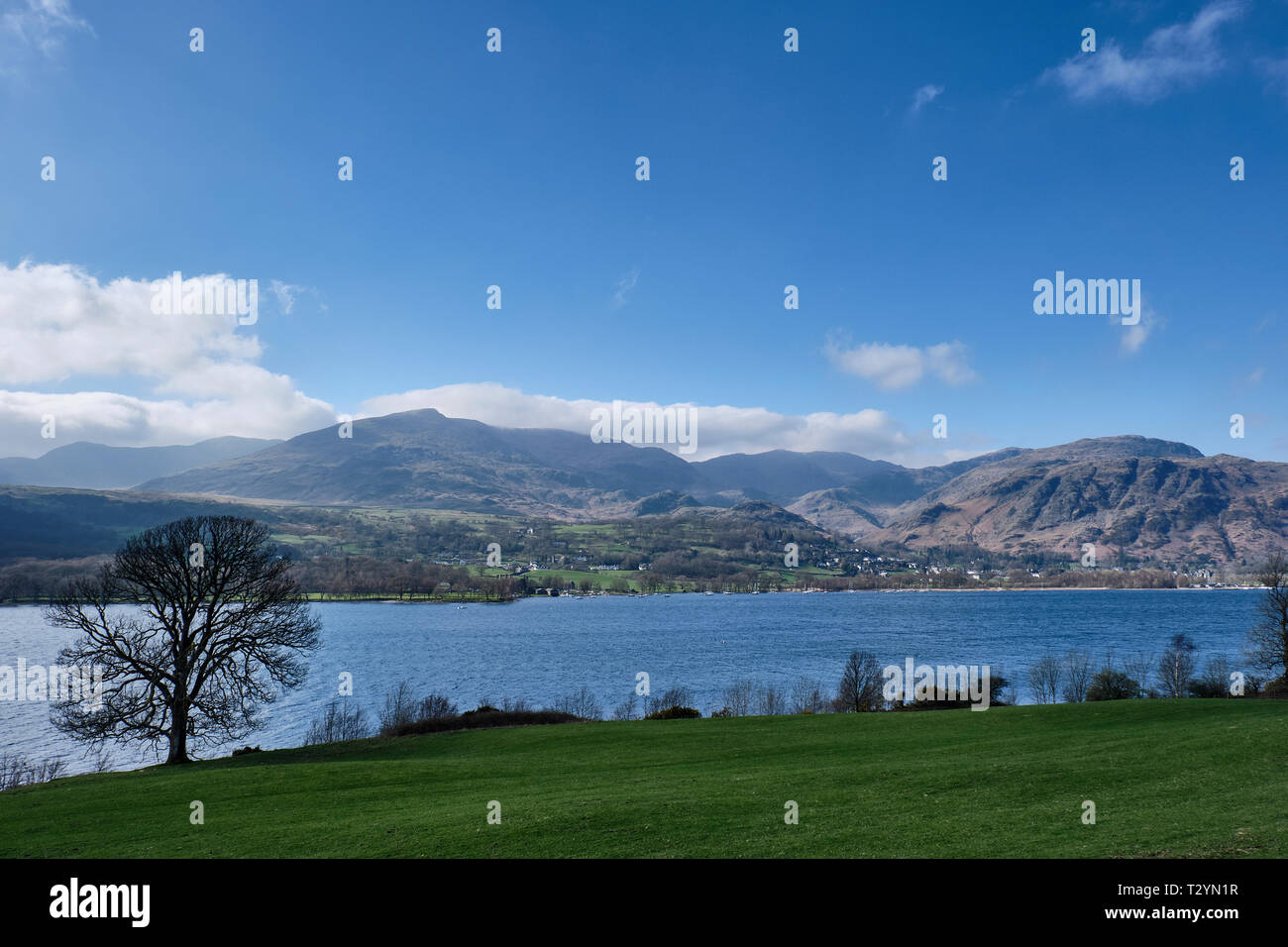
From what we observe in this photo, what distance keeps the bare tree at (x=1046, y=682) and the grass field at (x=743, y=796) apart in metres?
42.5

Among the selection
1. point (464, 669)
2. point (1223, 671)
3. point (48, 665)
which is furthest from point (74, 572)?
point (1223, 671)

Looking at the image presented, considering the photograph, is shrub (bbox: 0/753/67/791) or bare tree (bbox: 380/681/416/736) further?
bare tree (bbox: 380/681/416/736)

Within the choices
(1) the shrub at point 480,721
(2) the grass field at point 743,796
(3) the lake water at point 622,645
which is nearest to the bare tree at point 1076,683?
(3) the lake water at point 622,645

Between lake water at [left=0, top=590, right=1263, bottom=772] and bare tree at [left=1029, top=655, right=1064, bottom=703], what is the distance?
1532 millimetres

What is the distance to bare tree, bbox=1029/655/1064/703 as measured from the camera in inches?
2729

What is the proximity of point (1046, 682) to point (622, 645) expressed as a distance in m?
63.6

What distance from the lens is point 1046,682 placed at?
245ft

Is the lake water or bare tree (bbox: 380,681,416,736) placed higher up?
bare tree (bbox: 380,681,416,736)

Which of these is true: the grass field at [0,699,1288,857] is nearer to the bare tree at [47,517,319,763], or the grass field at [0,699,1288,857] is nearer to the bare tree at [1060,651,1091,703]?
the bare tree at [47,517,319,763]

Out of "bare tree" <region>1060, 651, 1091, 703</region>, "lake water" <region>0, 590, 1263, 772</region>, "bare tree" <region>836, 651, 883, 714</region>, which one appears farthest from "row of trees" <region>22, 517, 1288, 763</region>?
"bare tree" <region>1060, 651, 1091, 703</region>

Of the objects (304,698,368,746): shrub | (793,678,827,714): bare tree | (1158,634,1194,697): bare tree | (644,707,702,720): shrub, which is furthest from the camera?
(1158,634,1194,697): bare tree

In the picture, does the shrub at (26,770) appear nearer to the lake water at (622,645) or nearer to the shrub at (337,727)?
the lake water at (622,645)
